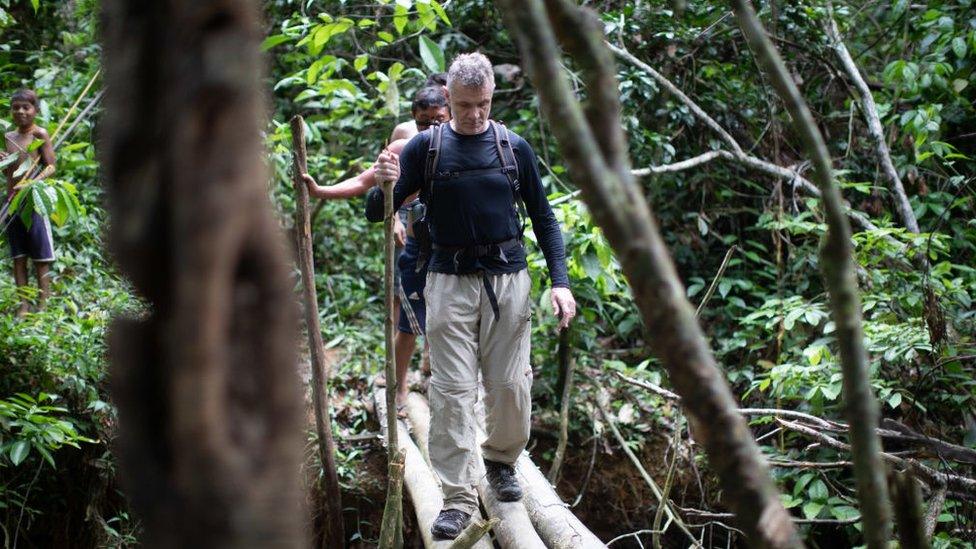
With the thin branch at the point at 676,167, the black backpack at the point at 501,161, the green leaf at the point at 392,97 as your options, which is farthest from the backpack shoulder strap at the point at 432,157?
the thin branch at the point at 676,167

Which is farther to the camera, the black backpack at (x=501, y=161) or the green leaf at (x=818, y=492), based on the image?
the green leaf at (x=818, y=492)

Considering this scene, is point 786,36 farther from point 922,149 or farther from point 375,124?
point 375,124

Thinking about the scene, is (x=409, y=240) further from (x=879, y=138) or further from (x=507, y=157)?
(x=879, y=138)

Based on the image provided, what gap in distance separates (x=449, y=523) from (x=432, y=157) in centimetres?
162

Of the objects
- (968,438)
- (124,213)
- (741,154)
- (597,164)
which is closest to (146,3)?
(124,213)

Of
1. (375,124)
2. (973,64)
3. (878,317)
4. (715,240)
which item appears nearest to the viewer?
(878,317)

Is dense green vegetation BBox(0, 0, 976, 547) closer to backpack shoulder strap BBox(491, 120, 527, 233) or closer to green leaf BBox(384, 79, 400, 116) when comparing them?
green leaf BBox(384, 79, 400, 116)

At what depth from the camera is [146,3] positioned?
2.89 feet

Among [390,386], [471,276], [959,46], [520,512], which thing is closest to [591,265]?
[471,276]

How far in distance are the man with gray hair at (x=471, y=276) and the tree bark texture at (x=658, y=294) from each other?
110 inches

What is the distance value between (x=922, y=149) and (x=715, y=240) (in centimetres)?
176

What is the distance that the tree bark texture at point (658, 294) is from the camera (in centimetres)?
109

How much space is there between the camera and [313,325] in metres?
4.02

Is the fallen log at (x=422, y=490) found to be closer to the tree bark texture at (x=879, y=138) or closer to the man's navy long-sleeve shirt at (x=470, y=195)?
the man's navy long-sleeve shirt at (x=470, y=195)
